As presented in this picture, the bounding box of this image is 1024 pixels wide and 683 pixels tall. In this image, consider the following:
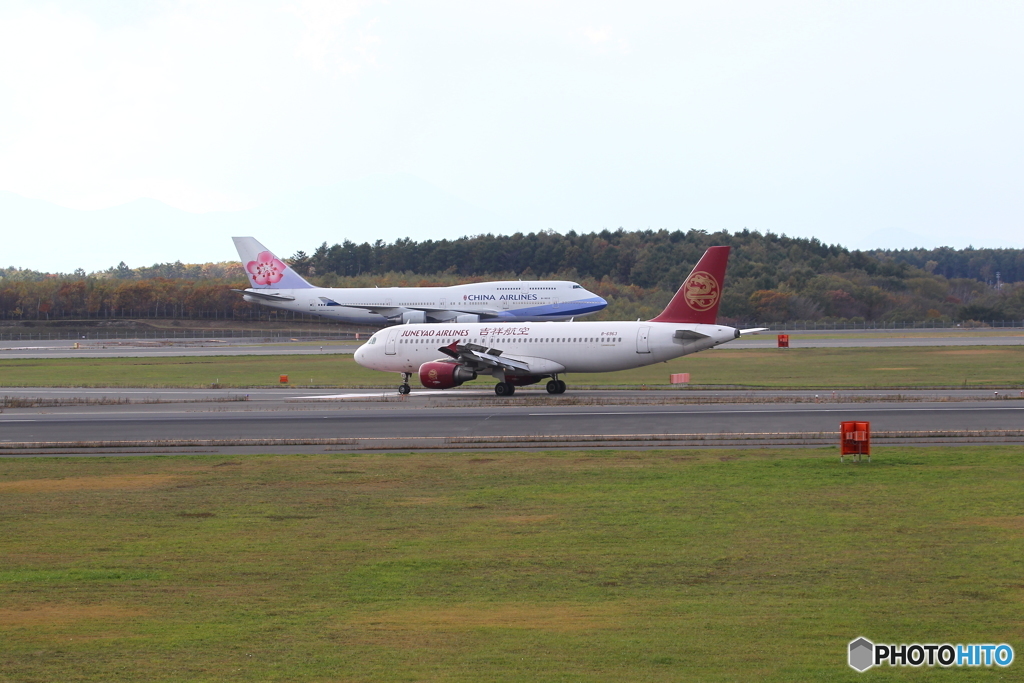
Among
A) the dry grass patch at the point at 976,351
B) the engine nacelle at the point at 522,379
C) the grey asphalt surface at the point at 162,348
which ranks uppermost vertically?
the dry grass patch at the point at 976,351

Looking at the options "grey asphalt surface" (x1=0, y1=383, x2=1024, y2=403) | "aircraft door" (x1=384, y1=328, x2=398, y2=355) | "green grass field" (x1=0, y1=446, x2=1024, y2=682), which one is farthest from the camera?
"aircraft door" (x1=384, y1=328, x2=398, y2=355)

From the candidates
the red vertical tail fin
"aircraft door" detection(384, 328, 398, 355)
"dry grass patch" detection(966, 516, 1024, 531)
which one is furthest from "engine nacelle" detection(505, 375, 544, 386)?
"dry grass patch" detection(966, 516, 1024, 531)

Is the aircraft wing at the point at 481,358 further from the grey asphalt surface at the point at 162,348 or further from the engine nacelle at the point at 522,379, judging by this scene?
the grey asphalt surface at the point at 162,348

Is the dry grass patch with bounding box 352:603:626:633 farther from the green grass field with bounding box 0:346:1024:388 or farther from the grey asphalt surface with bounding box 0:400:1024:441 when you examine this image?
the green grass field with bounding box 0:346:1024:388

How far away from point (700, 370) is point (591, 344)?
15784 mm

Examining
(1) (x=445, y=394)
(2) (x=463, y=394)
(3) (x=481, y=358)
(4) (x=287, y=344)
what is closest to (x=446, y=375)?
(3) (x=481, y=358)

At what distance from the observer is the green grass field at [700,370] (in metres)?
48.6

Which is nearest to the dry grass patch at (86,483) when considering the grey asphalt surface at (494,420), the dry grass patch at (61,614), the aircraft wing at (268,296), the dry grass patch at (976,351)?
the grey asphalt surface at (494,420)

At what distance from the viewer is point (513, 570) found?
13.7m

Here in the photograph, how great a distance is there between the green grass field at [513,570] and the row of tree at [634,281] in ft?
316

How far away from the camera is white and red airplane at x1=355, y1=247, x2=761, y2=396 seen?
4103cm

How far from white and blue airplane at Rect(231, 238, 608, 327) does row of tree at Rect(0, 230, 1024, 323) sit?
2908cm

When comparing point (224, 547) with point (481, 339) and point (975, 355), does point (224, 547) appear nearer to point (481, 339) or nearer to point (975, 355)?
point (481, 339)

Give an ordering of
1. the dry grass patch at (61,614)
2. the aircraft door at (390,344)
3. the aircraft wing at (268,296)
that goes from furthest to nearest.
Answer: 1. the aircraft wing at (268,296)
2. the aircraft door at (390,344)
3. the dry grass patch at (61,614)
